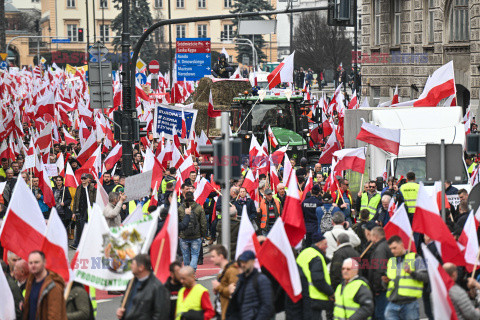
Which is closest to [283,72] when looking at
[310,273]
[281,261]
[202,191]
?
[202,191]

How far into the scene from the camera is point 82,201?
61.1 feet

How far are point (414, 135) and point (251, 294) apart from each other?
34.3 feet

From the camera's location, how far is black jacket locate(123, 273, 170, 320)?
938 centimetres

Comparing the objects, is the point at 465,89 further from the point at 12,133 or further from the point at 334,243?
the point at 334,243

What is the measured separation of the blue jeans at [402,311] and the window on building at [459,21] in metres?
25.3

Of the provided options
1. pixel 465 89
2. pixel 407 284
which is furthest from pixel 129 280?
pixel 465 89

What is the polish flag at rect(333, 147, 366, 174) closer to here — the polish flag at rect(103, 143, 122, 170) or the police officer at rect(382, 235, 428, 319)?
the polish flag at rect(103, 143, 122, 170)

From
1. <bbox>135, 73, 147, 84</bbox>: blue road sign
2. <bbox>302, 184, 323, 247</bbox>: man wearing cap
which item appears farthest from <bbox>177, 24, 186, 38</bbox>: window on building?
<bbox>302, 184, 323, 247</bbox>: man wearing cap

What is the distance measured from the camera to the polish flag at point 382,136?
18.2 m

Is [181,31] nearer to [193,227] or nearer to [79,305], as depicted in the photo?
[193,227]

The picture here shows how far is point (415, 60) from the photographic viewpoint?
3856cm

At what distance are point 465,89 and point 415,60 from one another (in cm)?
334

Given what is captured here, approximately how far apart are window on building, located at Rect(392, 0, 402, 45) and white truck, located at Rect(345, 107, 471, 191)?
20.9 metres

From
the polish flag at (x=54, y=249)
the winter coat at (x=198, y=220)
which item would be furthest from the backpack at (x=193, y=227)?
the polish flag at (x=54, y=249)
